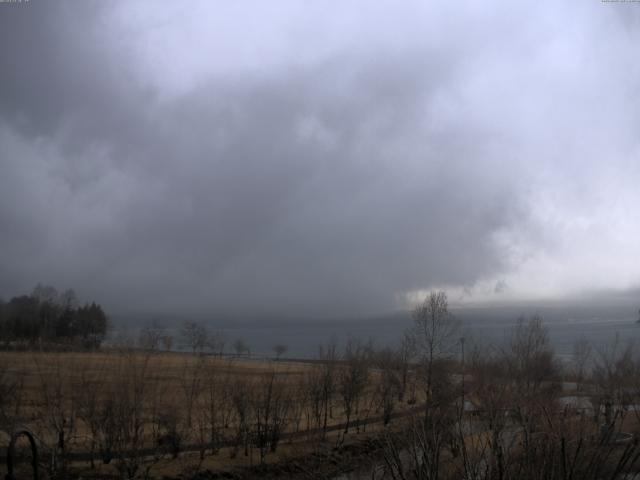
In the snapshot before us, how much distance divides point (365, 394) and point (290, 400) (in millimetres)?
15527

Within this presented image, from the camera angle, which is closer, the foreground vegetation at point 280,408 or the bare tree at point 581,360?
the foreground vegetation at point 280,408

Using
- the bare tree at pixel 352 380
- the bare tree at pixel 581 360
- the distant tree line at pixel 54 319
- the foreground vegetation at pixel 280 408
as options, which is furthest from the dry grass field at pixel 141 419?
the distant tree line at pixel 54 319

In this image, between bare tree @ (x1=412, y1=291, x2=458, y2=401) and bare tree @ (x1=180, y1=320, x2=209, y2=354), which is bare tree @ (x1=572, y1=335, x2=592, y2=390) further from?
bare tree @ (x1=180, y1=320, x2=209, y2=354)

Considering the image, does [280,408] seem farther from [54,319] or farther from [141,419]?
[54,319]

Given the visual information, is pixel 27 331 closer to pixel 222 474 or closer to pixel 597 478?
pixel 222 474

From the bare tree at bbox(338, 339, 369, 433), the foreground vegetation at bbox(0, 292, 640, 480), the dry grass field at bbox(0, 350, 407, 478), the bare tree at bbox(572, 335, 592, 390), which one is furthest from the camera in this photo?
the bare tree at bbox(572, 335, 592, 390)

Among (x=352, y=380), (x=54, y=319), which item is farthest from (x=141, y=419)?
(x=54, y=319)

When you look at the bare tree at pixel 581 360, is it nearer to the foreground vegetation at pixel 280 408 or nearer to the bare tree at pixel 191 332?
the foreground vegetation at pixel 280 408

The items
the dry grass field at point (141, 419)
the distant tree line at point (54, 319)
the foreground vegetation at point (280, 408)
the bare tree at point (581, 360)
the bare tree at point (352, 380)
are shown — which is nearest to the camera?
the foreground vegetation at point (280, 408)

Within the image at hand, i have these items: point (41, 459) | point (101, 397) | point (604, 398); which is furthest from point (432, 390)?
point (41, 459)

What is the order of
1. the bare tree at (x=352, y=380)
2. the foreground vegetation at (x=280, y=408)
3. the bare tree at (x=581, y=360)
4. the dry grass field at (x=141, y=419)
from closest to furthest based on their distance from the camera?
the foreground vegetation at (x=280, y=408) < the dry grass field at (x=141, y=419) < the bare tree at (x=352, y=380) < the bare tree at (x=581, y=360)

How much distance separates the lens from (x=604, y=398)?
41.1 meters

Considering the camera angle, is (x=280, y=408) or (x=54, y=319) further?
(x=54, y=319)

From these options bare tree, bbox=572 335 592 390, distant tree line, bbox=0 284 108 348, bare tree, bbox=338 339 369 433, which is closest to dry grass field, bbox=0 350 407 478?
bare tree, bbox=338 339 369 433
